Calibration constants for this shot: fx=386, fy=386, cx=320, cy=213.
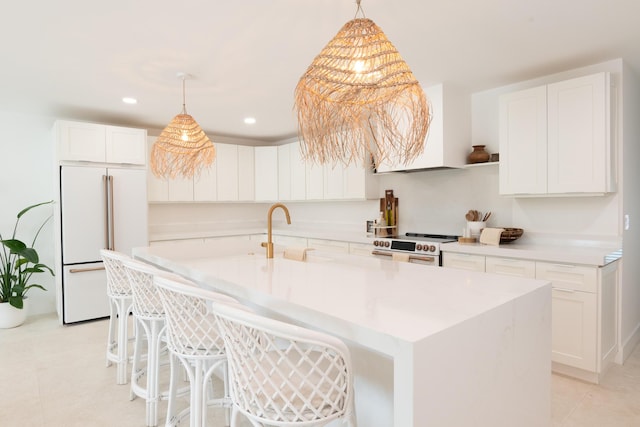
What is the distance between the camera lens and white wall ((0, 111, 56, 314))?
4438 mm

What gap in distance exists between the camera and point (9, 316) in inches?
161

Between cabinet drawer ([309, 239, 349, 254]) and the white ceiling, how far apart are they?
1.81 metres

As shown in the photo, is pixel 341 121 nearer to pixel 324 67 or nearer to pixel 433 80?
pixel 324 67

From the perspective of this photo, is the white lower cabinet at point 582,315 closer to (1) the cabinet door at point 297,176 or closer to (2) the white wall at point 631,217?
(2) the white wall at point 631,217

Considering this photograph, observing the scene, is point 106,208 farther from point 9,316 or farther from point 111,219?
point 9,316

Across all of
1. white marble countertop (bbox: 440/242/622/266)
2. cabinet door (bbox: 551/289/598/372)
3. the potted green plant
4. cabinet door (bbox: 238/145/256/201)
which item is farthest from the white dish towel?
the potted green plant

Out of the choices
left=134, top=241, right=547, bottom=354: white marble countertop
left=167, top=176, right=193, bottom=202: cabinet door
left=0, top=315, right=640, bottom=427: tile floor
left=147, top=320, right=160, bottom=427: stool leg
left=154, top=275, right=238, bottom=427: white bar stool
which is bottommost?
left=0, top=315, right=640, bottom=427: tile floor

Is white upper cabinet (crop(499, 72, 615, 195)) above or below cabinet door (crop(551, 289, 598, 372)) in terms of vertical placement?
above

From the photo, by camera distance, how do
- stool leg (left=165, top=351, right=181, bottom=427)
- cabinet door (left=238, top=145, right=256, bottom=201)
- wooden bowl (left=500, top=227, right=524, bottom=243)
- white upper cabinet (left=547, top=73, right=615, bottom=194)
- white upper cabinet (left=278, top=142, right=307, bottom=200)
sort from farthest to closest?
cabinet door (left=238, top=145, right=256, bottom=201) < white upper cabinet (left=278, top=142, right=307, bottom=200) < wooden bowl (left=500, top=227, right=524, bottom=243) < white upper cabinet (left=547, top=73, right=615, bottom=194) < stool leg (left=165, top=351, right=181, bottom=427)

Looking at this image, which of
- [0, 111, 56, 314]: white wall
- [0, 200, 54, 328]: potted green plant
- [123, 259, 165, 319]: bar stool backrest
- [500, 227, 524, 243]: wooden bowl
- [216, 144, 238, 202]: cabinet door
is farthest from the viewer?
[216, 144, 238, 202]: cabinet door

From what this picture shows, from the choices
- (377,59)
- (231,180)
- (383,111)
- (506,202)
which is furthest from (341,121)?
(231,180)

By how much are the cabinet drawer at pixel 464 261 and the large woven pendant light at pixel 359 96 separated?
1.86 meters

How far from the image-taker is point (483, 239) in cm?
346

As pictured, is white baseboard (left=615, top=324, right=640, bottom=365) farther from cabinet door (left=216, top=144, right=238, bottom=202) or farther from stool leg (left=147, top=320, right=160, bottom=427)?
cabinet door (left=216, top=144, right=238, bottom=202)
